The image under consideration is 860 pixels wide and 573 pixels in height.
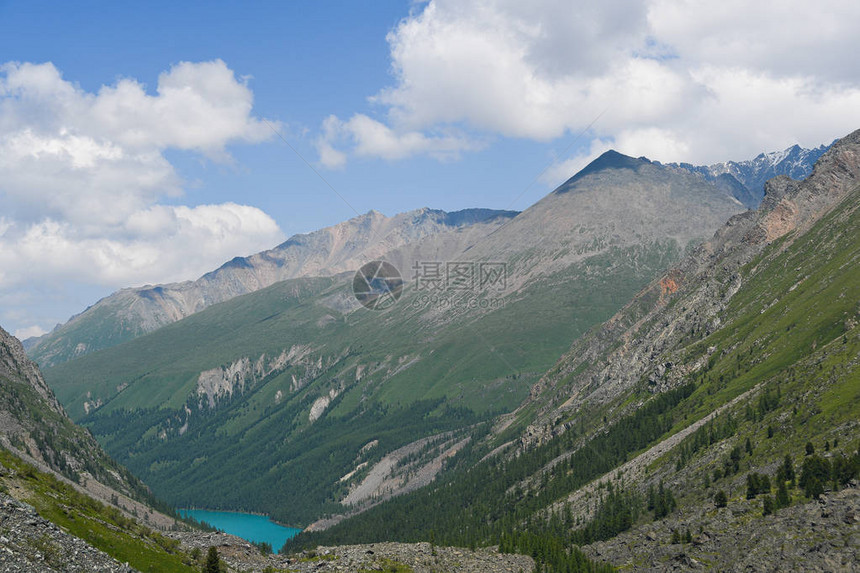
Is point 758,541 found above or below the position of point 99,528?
below

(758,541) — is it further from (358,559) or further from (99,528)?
(99,528)

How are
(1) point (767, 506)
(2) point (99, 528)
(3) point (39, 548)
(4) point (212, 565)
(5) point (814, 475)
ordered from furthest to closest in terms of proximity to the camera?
(5) point (814, 475)
(1) point (767, 506)
(4) point (212, 565)
(2) point (99, 528)
(3) point (39, 548)

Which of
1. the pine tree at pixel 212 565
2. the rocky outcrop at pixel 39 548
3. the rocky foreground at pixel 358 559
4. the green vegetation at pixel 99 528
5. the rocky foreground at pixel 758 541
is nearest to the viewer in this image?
the rocky outcrop at pixel 39 548

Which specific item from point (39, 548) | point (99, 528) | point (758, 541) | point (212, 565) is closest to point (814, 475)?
point (758, 541)

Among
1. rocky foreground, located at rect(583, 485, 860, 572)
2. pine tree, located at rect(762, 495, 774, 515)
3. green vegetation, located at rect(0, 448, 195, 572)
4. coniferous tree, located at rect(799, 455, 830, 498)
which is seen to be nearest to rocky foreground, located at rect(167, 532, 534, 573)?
green vegetation, located at rect(0, 448, 195, 572)

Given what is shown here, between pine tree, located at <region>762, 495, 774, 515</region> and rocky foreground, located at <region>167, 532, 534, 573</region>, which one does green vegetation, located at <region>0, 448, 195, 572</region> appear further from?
pine tree, located at <region>762, 495, 774, 515</region>

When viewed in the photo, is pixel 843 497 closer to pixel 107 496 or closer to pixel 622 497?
pixel 622 497

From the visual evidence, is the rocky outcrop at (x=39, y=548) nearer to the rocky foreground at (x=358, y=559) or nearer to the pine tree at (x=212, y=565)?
the pine tree at (x=212, y=565)

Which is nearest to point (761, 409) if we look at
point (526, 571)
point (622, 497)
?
point (622, 497)

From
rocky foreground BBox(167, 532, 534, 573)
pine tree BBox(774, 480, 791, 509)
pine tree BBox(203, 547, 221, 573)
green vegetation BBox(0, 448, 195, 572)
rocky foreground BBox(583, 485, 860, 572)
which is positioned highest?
green vegetation BBox(0, 448, 195, 572)

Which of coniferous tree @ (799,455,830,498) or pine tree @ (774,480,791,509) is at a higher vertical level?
coniferous tree @ (799,455,830,498)

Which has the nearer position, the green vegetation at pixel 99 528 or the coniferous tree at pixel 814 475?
the green vegetation at pixel 99 528

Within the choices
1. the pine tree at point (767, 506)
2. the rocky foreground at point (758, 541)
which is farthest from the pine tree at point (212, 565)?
the pine tree at point (767, 506)

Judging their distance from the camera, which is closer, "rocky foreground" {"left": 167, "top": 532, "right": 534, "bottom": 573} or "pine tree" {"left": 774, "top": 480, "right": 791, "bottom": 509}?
"rocky foreground" {"left": 167, "top": 532, "right": 534, "bottom": 573}
